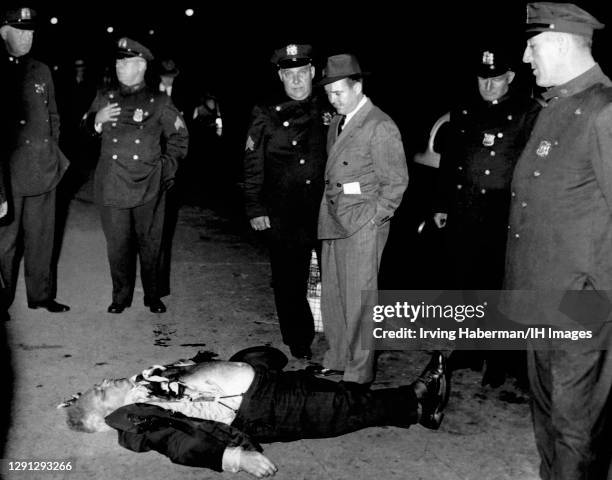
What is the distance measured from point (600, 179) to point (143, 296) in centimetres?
438

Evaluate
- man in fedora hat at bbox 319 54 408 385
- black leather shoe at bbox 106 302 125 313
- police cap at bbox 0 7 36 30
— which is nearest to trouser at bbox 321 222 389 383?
man in fedora hat at bbox 319 54 408 385

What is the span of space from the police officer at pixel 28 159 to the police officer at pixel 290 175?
177 centimetres

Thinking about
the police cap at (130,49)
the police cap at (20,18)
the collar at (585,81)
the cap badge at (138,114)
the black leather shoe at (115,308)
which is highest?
the police cap at (20,18)

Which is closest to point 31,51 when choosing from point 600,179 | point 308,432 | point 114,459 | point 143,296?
point 143,296

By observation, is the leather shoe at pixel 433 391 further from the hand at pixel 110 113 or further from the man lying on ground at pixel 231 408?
the hand at pixel 110 113

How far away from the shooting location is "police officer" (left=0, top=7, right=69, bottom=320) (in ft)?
17.6

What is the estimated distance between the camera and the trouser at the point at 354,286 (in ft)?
14.4

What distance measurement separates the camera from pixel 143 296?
6.31 metres

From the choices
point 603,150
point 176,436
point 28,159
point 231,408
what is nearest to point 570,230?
point 603,150

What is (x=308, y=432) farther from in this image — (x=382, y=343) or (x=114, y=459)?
(x=382, y=343)

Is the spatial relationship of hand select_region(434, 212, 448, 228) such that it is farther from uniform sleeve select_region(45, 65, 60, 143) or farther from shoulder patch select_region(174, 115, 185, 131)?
uniform sleeve select_region(45, 65, 60, 143)

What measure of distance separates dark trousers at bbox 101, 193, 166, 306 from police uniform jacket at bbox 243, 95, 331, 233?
1.25 metres

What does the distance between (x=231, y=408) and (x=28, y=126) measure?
307 centimetres

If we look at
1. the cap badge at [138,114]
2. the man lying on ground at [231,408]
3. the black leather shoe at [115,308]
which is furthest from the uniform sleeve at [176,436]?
the cap badge at [138,114]
